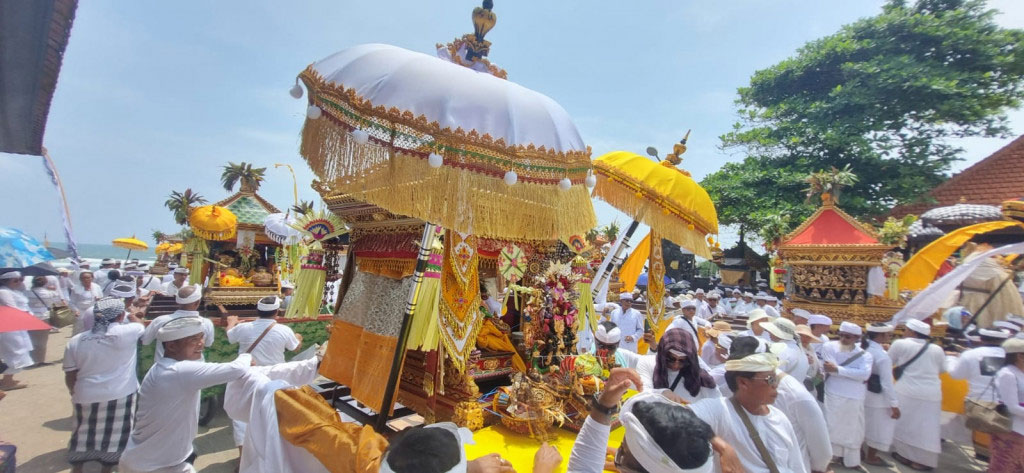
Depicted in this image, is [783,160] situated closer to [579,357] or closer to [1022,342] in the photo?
[1022,342]

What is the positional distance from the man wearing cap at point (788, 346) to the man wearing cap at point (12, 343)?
30.9 ft

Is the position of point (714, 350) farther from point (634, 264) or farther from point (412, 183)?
point (412, 183)

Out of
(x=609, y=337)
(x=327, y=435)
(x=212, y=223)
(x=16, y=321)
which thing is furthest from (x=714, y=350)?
(x=212, y=223)

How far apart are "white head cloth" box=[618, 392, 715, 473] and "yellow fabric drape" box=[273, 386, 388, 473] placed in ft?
3.84

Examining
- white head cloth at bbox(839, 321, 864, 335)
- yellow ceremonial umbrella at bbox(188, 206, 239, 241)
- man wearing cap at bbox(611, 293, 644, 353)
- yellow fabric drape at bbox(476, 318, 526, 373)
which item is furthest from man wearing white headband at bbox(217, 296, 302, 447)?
white head cloth at bbox(839, 321, 864, 335)

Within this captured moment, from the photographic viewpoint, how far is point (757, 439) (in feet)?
7.04

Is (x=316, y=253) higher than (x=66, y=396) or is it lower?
higher

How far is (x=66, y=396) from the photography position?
21.6ft

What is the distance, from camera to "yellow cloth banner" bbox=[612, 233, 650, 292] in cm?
614

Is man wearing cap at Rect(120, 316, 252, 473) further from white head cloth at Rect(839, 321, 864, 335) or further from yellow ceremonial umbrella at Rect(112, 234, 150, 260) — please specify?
yellow ceremonial umbrella at Rect(112, 234, 150, 260)

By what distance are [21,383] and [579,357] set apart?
891 centimetres

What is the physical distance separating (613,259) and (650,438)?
398cm

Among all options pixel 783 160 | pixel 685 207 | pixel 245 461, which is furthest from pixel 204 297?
pixel 783 160

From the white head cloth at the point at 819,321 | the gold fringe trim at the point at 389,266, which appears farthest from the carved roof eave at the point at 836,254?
the gold fringe trim at the point at 389,266
